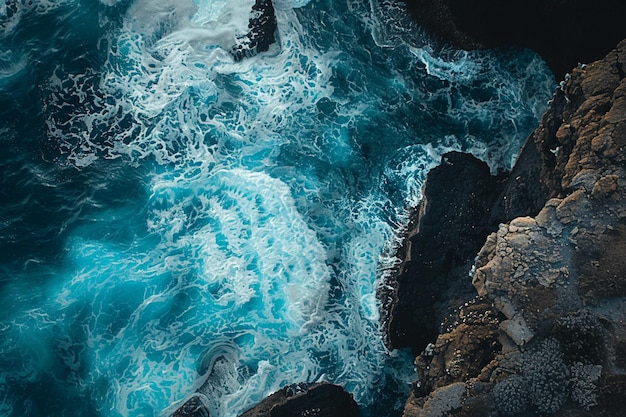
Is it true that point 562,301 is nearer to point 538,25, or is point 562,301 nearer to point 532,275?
point 532,275

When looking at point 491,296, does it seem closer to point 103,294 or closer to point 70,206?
point 103,294

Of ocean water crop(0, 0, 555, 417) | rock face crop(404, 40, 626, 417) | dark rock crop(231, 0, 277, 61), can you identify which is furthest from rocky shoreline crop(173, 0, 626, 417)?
dark rock crop(231, 0, 277, 61)

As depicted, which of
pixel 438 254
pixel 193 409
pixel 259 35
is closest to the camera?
pixel 438 254

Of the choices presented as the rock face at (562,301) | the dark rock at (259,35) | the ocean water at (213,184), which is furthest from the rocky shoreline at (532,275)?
the dark rock at (259,35)

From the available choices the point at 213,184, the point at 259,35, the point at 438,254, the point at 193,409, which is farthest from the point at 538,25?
the point at 193,409

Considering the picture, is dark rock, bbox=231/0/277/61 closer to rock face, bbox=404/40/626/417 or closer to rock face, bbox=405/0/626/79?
rock face, bbox=405/0/626/79

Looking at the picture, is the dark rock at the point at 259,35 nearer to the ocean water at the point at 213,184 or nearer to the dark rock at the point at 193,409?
the ocean water at the point at 213,184
